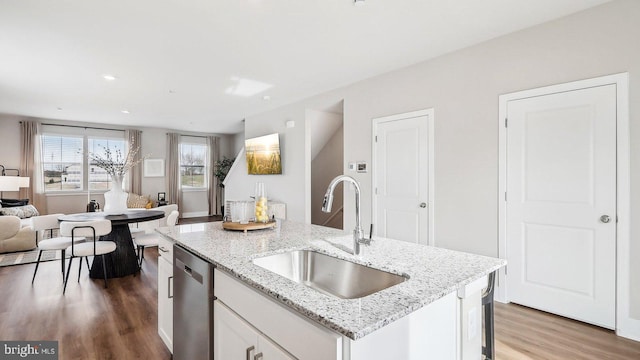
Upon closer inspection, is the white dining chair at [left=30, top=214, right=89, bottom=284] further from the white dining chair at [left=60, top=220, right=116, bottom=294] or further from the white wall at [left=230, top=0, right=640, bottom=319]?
the white wall at [left=230, top=0, right=640, bottom=319]

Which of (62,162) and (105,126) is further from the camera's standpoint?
(105,126)

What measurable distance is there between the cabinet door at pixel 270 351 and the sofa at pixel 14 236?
5.40 meters

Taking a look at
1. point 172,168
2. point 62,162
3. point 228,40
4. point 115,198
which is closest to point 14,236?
point 115,198

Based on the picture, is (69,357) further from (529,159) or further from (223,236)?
(529,159)

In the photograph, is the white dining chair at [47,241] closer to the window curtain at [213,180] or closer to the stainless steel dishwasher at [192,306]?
the stainless steel dishwasher at [192,306]

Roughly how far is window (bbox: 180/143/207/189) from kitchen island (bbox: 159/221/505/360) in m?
7.92

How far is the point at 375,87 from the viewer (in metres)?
4.13

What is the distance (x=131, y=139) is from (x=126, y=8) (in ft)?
21.3

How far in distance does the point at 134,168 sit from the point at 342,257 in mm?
8258

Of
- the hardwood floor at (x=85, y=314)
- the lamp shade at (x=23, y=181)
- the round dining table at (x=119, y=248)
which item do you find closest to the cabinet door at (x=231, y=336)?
the hardwood floor at (x=85, y=314)

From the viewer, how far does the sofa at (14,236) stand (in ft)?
15.2

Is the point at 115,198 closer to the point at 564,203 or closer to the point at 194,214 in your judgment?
the point at 194,214

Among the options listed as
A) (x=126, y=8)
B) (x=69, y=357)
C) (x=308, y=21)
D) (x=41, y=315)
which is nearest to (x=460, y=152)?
(x=308, y=21)

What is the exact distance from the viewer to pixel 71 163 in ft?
24.4
